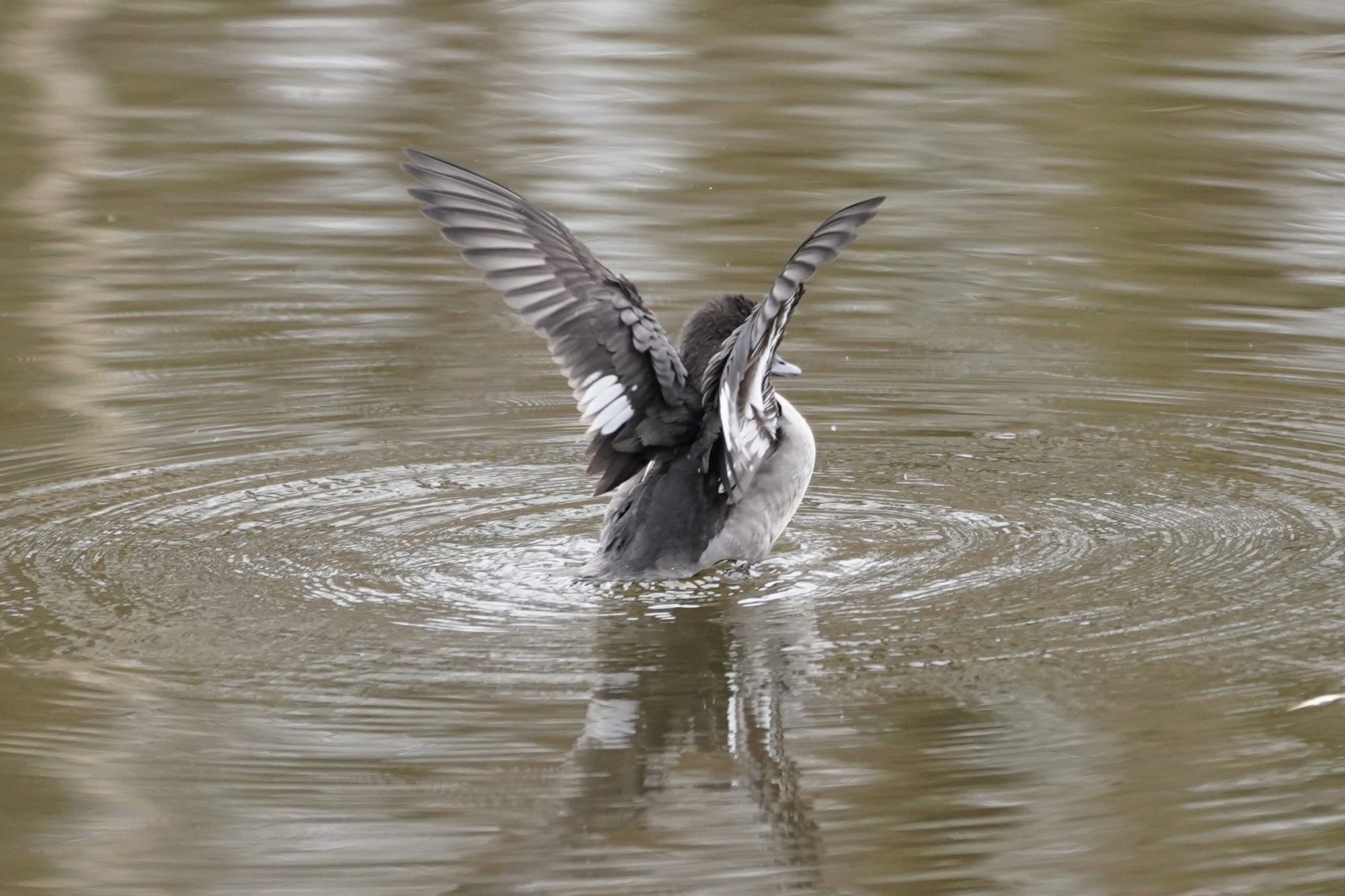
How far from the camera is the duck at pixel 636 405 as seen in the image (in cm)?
630

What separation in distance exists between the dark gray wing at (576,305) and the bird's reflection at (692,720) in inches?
27.7

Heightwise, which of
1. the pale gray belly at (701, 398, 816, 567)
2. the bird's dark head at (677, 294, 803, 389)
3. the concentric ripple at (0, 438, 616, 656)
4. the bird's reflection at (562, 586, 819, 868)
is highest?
the bird's dark head at (677, 294, 803, 389)

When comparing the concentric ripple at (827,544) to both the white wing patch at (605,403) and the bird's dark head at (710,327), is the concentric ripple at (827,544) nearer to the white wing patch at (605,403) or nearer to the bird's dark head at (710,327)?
the white wing patch at (605,403)

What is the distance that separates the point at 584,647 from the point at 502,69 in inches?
378

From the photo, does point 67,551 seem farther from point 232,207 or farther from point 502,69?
point 502,69

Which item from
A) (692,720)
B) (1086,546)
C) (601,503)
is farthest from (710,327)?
(692,720)

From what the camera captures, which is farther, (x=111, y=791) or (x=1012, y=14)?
(x=1012, y=14)

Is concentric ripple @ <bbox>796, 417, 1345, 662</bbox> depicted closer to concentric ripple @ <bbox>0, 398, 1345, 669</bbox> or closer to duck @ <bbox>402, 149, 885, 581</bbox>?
concentric ripple @ <bbox>0, 398, 1345, 669</bbox>

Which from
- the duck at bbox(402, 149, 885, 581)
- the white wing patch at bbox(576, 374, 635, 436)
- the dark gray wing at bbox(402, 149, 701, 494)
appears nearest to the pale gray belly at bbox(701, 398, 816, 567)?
the duck at bbox(402, 149, 885, 581)

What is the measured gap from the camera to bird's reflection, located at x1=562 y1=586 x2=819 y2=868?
15.4 ft

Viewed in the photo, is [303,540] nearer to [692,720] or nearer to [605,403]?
[605,403]

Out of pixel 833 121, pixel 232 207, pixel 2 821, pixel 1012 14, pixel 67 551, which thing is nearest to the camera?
pixel 2 821

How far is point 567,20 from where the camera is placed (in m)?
16.0

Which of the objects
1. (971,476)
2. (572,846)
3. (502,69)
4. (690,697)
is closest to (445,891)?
(572,846)
